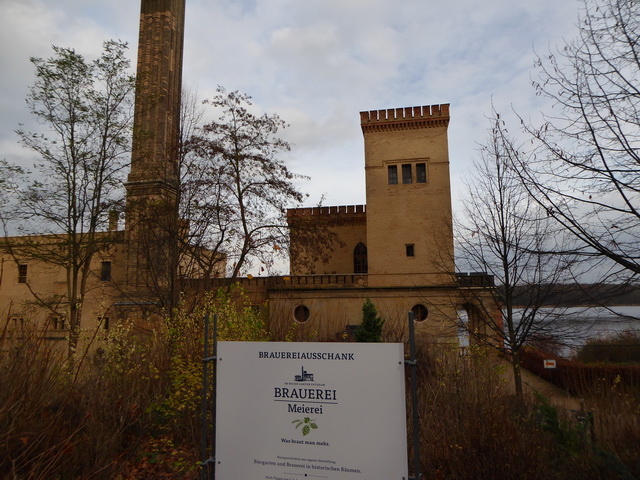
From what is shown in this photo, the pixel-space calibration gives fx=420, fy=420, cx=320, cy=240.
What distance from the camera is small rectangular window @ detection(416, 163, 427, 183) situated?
2559 centimetres

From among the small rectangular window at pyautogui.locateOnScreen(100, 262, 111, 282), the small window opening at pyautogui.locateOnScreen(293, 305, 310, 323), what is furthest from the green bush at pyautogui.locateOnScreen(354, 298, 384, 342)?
the small rectangular window at pyautogui.locateOnScreen(100, 262, 111, 282)

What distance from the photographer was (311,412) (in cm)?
397

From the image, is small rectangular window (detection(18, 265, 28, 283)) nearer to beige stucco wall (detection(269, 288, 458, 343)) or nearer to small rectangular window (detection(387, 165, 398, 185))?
beige stucco wall (detection(269, 288, 458, 343))

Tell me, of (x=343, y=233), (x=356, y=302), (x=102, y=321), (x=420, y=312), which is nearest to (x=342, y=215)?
(x=343, y=233)

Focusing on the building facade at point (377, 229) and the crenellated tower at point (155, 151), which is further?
the building facade at point (377, 229)

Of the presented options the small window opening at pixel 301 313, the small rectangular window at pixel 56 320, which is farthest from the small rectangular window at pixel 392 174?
the small rectangular window at pixel 56 320

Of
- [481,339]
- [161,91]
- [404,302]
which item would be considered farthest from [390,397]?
[161,91]

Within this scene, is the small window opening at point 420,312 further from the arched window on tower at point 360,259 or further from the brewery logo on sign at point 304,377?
the brewery logo on sign at point 304,377

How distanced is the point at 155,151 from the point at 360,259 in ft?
47.3

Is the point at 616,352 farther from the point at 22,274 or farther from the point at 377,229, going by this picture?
the point at 22,274

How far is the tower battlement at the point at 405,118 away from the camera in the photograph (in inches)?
1012

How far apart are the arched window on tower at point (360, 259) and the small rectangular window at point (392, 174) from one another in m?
5.06

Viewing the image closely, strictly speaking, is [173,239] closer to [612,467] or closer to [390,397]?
[390,397]

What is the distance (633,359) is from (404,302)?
437 inches
